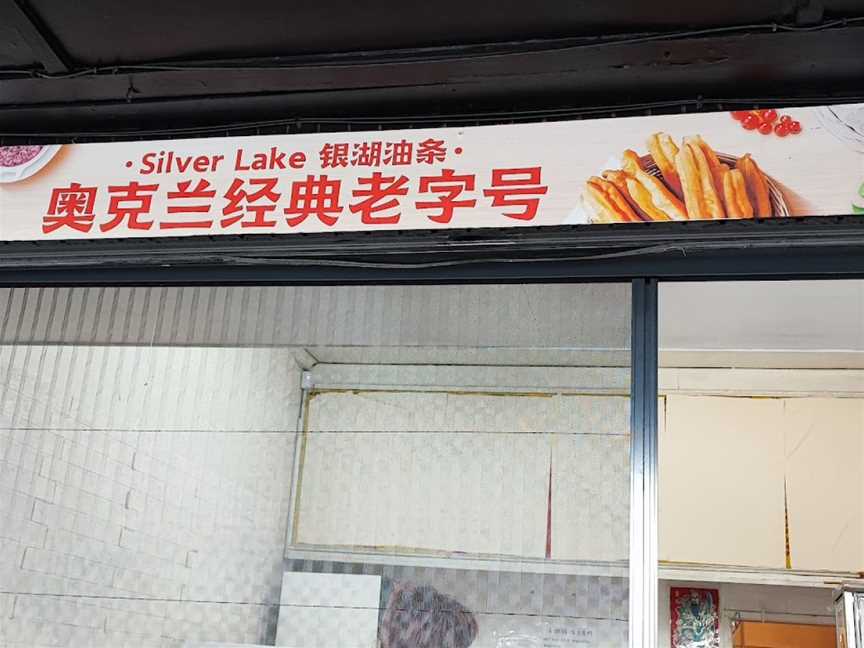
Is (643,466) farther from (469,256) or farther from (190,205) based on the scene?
(190,205)

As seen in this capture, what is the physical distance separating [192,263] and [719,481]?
2.02 m

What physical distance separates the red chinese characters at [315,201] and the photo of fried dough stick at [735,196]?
2.25 feet

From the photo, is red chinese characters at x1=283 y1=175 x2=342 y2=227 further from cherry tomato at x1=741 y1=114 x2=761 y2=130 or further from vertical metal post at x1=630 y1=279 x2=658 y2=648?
cherry tomato at x1=741 y1=114 x2=761 y2=130

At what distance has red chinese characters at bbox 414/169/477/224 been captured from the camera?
1.77 m

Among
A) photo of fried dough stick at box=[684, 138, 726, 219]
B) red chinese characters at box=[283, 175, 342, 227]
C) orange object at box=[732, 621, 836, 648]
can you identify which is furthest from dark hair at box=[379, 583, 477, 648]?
orange object at box=[732, 621, 836, 648]

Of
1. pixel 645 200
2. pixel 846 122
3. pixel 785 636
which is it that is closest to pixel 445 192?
pixel 645 200

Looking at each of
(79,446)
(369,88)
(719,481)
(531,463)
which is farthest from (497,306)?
(719,481)

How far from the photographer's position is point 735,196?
1.67 metres

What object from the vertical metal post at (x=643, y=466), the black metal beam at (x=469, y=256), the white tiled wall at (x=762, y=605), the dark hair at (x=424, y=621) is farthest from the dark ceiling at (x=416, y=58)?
the white tiled wall at (x=762, y=605)

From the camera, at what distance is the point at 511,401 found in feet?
5.66

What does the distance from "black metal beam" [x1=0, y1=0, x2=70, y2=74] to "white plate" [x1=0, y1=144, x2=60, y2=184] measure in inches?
7.4

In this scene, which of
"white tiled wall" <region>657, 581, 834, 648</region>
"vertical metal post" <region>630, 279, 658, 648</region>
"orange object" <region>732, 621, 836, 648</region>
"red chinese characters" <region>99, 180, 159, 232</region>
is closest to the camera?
"vertical metal post" <region>630, 279, 658, 648</region>

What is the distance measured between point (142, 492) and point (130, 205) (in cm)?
55

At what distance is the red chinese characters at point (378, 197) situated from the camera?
180cm
